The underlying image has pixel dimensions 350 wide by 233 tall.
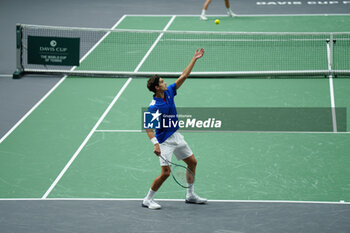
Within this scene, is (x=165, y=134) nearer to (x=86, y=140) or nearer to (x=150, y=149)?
(x=150, y=149)

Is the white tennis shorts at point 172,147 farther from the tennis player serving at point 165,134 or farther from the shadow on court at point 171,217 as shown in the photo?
the shadow on court at point 171,217

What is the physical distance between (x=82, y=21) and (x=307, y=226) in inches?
582

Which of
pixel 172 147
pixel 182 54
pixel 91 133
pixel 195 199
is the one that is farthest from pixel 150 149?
pixel 182 54

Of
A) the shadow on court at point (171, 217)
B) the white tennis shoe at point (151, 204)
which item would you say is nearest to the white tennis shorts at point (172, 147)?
the white tennis shoe at point (151, 204)

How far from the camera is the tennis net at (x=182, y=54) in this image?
16.6 metres

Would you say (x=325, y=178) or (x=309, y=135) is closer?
(x=325, y=178)

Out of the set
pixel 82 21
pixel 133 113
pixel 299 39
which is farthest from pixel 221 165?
pixel 82 21

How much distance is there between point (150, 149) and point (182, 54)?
6.34 meters

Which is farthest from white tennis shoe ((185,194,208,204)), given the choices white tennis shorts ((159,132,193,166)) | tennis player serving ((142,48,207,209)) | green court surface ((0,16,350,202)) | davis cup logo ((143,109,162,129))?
davis cup logo ((143,109,162,129))

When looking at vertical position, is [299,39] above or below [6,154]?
above

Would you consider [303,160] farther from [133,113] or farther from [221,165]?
[133,113]

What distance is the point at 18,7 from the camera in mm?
24000

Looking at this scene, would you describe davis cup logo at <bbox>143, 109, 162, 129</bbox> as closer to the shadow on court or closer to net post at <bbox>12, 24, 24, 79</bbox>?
the shadow on court

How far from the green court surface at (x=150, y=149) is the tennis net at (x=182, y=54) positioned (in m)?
0.28
